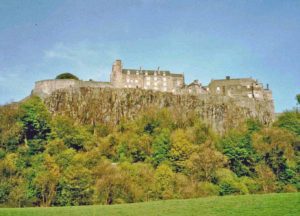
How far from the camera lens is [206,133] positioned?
211 feet

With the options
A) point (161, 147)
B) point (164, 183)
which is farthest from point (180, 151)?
point (164, 183)

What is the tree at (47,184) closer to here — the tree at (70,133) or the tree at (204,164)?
the tree at (70,133)

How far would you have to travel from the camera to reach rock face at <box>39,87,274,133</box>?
221ft

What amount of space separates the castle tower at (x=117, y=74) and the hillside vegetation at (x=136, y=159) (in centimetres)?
1879

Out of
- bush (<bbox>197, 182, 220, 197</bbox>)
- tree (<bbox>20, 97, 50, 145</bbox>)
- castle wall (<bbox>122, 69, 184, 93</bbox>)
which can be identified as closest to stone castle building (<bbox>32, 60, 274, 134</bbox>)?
castle wall (<bbox>122, 69, 184, 93</bbox>)

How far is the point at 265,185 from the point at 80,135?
29.2m

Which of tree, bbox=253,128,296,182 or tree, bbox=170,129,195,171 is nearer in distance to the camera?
tree, bbox=170,129,195,171

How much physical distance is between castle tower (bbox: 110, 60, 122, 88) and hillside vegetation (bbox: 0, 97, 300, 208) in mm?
18794

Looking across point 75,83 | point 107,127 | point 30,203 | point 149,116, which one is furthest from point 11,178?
point 75,83

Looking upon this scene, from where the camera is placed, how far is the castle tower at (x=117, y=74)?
8462cm

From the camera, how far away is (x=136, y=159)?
5769 centimetres

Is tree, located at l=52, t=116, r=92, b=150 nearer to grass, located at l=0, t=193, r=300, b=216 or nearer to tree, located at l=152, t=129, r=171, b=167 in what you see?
tree, located at l=152, t=129, r=171, b=167

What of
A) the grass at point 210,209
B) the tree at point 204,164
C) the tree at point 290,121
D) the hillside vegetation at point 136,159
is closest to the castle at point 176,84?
the tree at point 290,121

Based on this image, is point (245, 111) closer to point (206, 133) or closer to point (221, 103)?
point (221, 103)
